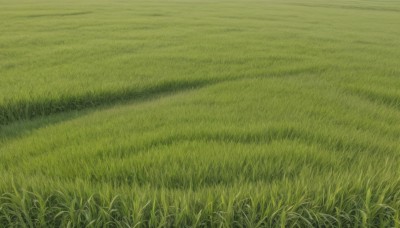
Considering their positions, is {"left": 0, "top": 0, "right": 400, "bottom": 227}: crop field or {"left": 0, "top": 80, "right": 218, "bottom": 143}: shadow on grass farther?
{"left": 0, "top": 80, "right": 218, "bottom": 143}: shadow on grass

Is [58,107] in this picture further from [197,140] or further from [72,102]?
[197,140]

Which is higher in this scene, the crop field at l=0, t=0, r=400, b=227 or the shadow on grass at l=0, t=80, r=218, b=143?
the crop field at l=0, t=0, r=400, b=227

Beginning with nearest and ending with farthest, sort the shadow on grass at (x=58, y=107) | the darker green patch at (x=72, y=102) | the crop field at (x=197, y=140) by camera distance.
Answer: the crop field at (x=197, y=140), the shadow on grass at (x=58, y=107), the darker green patch at (x=72, y=102)

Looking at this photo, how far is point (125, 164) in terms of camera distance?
78.5 inches

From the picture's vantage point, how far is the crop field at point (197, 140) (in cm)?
144

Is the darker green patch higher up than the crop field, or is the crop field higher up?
the crop field

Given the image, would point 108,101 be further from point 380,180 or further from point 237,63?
point 380,180

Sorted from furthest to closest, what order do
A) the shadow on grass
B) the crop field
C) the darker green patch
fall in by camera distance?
the darker green patch → the shadow on grass → the crop field

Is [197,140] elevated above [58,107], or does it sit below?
above

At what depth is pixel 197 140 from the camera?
2.43m

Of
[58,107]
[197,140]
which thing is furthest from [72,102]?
[197,140]

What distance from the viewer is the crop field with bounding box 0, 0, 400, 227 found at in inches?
56.7

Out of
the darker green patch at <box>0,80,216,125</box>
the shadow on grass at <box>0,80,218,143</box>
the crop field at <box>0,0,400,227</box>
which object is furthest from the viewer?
the darker green patch at <box>0,80,216,125</box>

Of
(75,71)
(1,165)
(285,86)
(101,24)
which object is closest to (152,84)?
(75,71)
